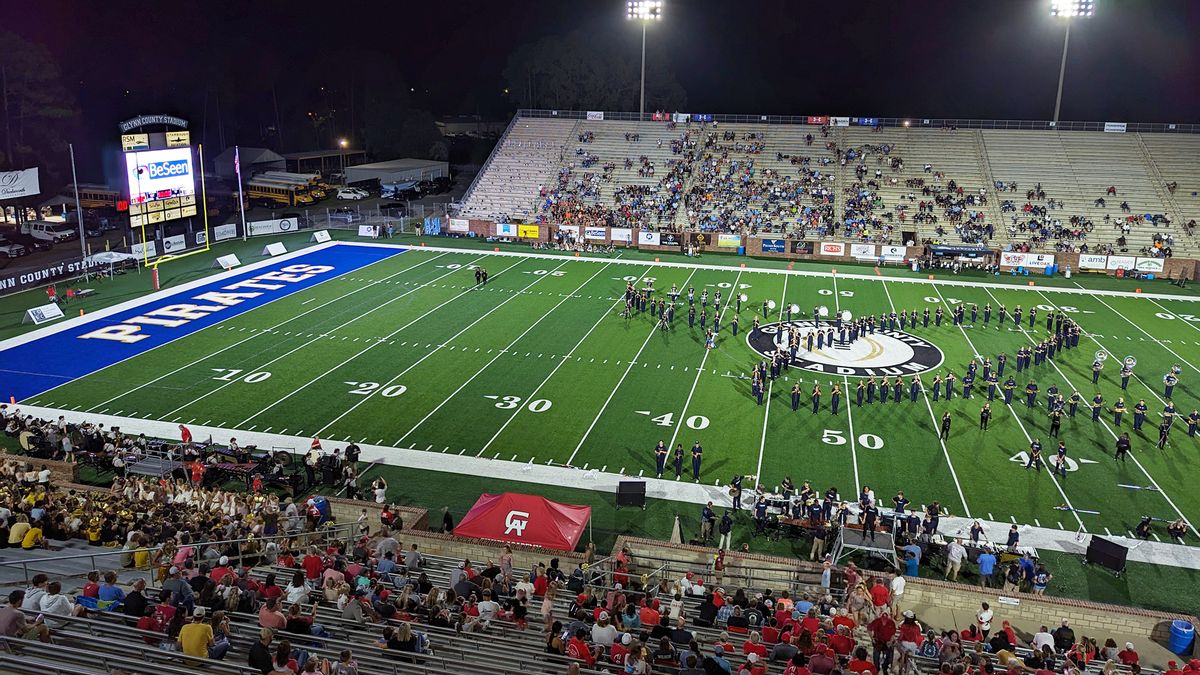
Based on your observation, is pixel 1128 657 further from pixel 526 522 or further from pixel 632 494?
pixel 526 522

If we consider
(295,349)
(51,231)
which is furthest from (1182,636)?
(51,231)

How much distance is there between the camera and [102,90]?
70.1 metres

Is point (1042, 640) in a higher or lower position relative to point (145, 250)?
lower

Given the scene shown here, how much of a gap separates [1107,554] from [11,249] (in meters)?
48.2

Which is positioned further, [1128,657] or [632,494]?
[632,494]

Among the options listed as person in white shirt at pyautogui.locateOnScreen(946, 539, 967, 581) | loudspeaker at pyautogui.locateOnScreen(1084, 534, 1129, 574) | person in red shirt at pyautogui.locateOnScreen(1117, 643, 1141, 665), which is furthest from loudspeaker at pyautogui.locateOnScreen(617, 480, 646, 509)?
person in red shirt at pyautogui.locateOnScreen(1117, 643, 1141, 665)

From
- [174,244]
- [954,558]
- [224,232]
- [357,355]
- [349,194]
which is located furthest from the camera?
[349,194]

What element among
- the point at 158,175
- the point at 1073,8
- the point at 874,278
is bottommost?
the point at 874,278

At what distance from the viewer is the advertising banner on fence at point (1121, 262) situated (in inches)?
1666

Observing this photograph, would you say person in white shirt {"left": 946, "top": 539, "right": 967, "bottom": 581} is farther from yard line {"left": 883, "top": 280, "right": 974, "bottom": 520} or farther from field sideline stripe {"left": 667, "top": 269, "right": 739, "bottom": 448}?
field sideline stripe {"left": 667, "top": 269, "right": 739, "bottom": 448}

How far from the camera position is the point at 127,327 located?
30.5 metres

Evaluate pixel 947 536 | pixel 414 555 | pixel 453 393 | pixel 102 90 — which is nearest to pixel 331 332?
pixel 453 393

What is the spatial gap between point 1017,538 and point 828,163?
42508mm

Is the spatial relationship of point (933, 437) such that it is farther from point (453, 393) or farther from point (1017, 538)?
point (453, 393)
